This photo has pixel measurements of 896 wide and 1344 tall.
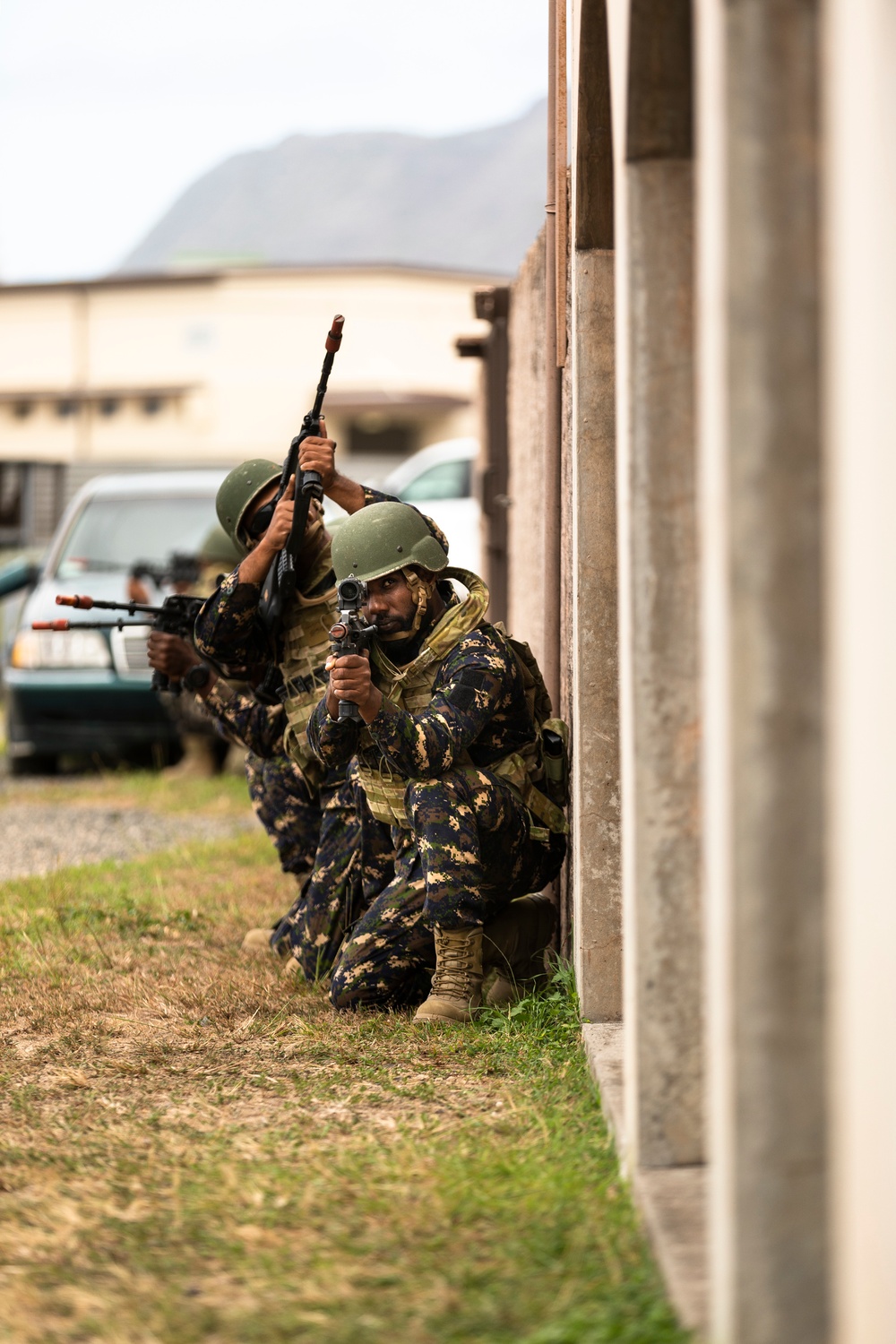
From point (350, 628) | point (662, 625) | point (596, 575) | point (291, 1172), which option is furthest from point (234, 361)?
point (662, 625)

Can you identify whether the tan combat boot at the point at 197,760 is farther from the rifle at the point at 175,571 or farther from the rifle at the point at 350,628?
the rifle at the point at 350,628

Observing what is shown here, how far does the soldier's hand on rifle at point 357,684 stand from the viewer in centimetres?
443

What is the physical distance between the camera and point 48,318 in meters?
38.3

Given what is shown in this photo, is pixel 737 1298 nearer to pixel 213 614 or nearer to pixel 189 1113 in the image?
pixel 189 1113

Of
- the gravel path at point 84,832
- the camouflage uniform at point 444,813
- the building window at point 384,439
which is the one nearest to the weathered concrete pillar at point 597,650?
the camouflage uniform at point 444,813

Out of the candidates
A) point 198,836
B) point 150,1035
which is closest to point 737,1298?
point 150,1035

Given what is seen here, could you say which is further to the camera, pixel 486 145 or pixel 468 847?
pixel 486 145

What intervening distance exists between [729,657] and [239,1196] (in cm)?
167

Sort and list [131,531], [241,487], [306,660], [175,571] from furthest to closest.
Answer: [131,531] → [175,571] → [241,487] → [306,660]

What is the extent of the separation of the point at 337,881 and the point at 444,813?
0.86 metres

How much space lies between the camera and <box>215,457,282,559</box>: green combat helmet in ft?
18.5

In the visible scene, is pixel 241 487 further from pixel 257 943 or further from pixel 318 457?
pixel 257 943

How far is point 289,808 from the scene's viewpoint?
5695 mm

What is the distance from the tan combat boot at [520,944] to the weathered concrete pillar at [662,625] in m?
Answer: 1.76
